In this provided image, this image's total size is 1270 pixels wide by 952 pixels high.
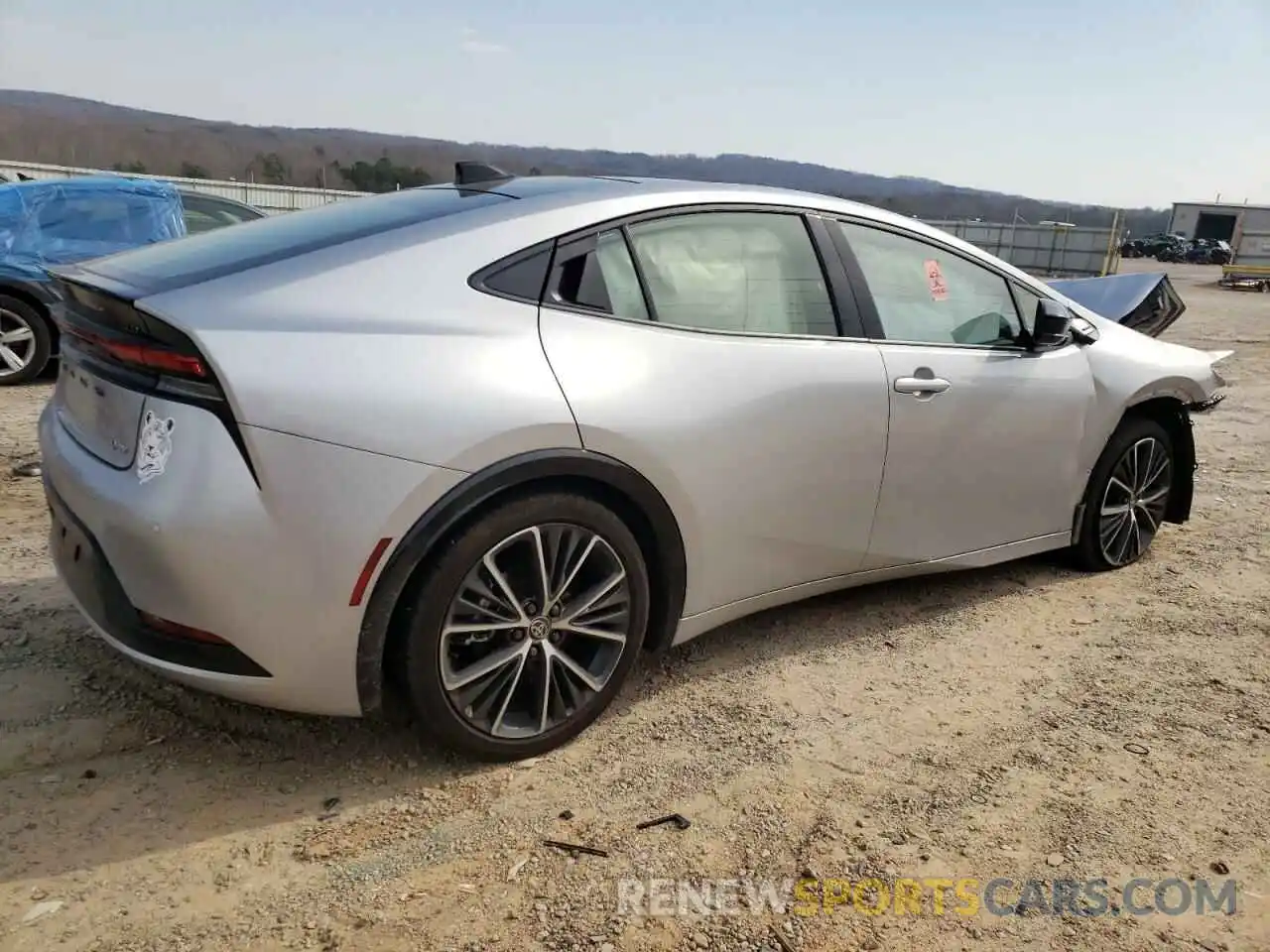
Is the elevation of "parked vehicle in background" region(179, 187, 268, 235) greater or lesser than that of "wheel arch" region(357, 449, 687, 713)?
greater

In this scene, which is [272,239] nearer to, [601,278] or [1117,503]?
[601,278]

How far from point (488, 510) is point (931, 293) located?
1.95 m

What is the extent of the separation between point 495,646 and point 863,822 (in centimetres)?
107

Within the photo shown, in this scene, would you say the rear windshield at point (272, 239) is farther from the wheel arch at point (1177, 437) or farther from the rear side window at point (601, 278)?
the wheel arch at point (1177, 437)

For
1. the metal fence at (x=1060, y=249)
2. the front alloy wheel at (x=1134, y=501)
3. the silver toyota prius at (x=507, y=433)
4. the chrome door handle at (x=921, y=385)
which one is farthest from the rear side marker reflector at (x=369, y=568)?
the metal fence at (x=1060, y=249)

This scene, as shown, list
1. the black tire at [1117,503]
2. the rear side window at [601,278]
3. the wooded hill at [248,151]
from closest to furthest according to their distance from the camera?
the rear side window at [601,278] < the black tire at [1117,503] < the wooded hill at [248,151]

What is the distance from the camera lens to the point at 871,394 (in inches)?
126

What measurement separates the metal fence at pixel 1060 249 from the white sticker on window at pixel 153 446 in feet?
99.2

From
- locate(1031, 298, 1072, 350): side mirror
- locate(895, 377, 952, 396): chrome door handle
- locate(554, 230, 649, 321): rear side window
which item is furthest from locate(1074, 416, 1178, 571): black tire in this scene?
locate(554, 230, 649, 321): rear side window

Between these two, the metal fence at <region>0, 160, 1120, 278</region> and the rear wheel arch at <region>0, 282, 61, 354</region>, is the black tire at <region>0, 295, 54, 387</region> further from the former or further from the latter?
the metal fence at <region>0, 160, 1120, 278</region>

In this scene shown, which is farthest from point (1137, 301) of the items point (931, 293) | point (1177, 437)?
point (931, 293)

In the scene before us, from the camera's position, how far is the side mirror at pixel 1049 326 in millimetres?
3658

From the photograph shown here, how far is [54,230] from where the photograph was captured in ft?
24.9

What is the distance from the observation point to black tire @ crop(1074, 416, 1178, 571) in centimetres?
413
